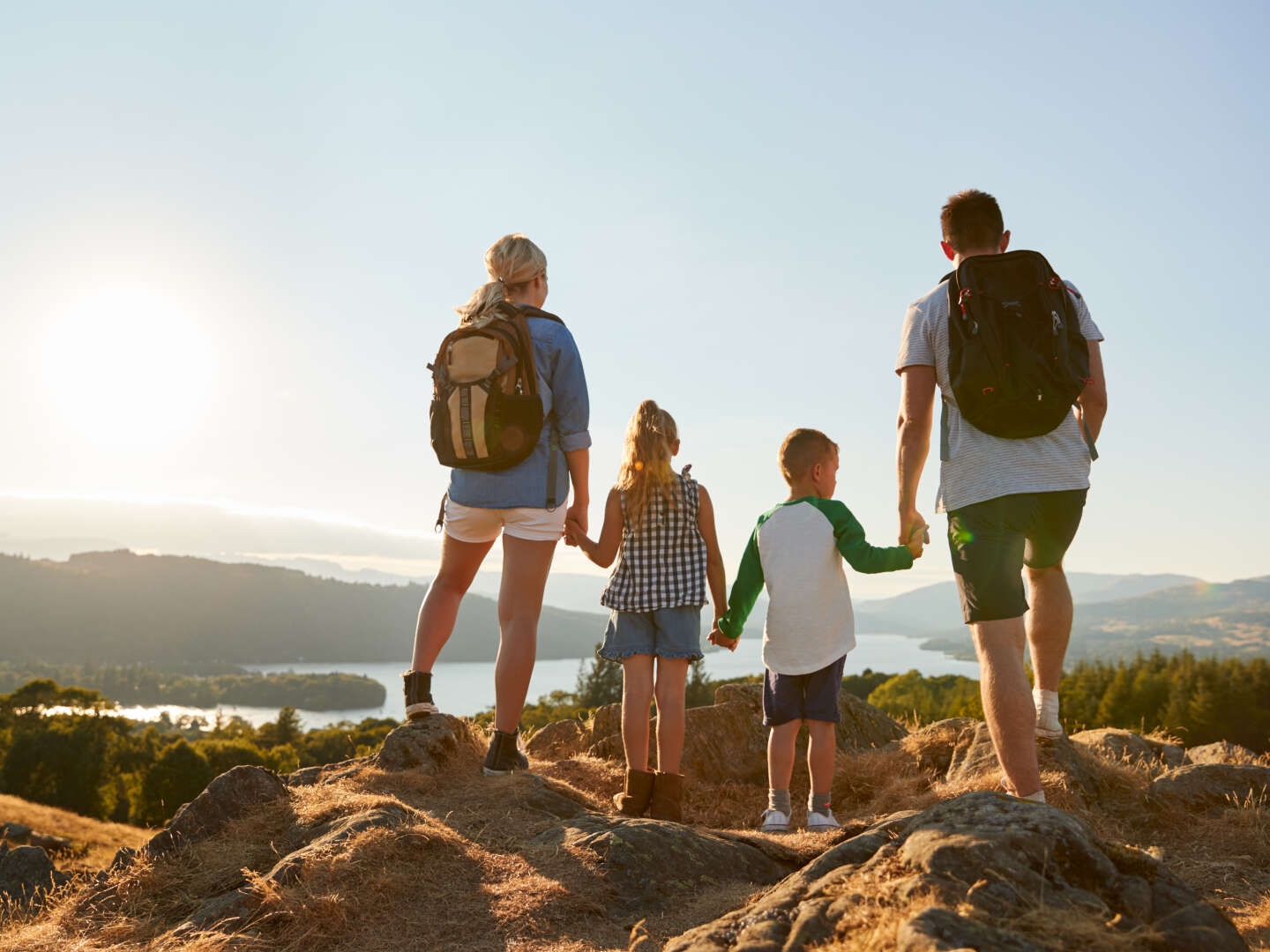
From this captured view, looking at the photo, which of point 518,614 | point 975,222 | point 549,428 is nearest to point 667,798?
point 518,614

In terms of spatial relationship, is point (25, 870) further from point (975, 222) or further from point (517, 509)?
point (975, 222)

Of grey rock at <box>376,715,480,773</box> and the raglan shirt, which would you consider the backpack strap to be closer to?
the raglan shirt

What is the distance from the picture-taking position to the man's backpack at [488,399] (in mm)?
4617

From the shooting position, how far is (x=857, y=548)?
464cm

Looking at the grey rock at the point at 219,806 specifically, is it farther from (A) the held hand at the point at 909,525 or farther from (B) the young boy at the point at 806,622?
(A) the held hand at the point at 909,525

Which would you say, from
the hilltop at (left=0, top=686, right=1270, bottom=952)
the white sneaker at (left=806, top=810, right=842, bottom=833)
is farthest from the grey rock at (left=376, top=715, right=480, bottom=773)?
the white sneaker at (left=806, top=810, right=842, bottom=833)

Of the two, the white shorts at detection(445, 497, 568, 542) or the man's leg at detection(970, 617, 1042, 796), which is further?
the white shorts at detection(445, 497, 568, 542)

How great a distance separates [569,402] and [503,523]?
78cm

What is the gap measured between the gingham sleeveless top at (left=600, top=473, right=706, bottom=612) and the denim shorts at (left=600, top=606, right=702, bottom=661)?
0.19 feet

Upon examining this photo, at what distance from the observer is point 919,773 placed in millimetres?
5934

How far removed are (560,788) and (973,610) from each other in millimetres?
2436

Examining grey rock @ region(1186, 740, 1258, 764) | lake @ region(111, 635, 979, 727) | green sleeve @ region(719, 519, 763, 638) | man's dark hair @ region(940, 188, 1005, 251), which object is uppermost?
man's dark hair @ region(940, 188, 1005, 251)

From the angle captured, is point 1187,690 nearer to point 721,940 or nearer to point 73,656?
point 721,940

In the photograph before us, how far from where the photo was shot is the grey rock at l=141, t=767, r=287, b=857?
4238mm
